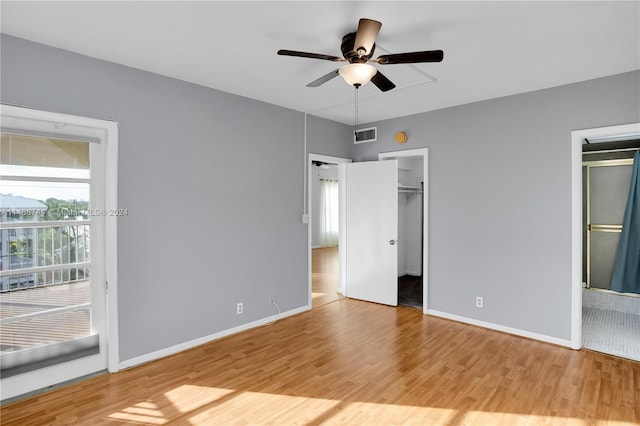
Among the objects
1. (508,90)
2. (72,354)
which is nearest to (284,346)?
(72,354)

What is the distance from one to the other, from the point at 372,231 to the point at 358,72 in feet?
10.4

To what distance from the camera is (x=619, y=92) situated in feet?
10.7

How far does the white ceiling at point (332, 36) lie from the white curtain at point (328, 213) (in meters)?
7.43

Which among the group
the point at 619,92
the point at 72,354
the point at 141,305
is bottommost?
the point at 72,354

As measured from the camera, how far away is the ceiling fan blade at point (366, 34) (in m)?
1.99

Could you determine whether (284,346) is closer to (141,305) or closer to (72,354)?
(141,305)

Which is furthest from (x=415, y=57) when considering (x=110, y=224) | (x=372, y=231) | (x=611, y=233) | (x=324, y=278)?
(x=324, y=278)

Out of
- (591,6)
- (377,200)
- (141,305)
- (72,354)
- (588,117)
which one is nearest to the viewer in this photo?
(591,6)

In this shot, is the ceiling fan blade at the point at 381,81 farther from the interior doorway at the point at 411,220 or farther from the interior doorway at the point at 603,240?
the interior doorway at the point at 411,220

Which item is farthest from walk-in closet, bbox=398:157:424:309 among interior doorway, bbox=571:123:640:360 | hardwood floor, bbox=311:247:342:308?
interior doorway, bbox=571:123:640:360

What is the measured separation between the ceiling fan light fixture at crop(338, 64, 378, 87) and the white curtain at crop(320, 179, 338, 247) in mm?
→ 8622

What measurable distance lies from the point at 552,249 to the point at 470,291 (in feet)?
3.37

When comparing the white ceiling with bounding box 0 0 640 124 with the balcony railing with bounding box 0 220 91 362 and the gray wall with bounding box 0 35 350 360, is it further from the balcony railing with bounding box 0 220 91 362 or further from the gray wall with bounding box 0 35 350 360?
the balcony railing with bounding box 0 220 91 362

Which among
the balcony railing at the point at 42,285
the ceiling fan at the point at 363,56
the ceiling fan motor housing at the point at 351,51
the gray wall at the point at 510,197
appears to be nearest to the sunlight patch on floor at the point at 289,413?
the balcony railing at the point at 42,285
